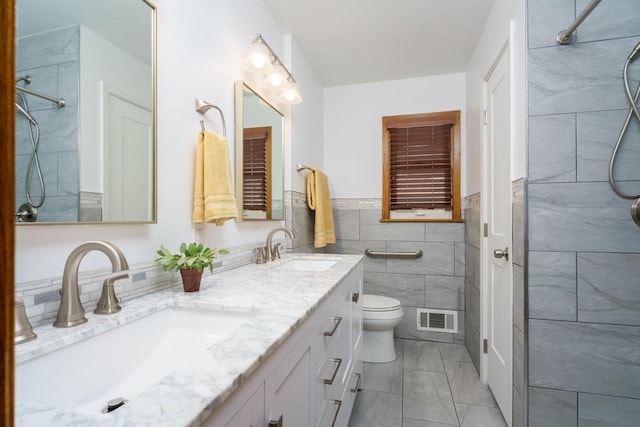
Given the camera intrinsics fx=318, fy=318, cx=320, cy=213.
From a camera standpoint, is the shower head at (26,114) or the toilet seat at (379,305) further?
the toilet seat at (379,305)

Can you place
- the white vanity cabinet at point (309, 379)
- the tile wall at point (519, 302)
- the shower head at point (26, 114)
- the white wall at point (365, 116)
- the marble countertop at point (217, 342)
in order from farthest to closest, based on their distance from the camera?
the white wall at point (365, 116) < the tile wall at point (519, 302) < the shower head at point (26, 114) < the white vanity cabinet at point (309, 379) < the marble countertop at point (217, 342)

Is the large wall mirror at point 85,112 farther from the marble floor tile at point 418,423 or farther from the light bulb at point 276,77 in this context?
the marble floor tile at point 418,423

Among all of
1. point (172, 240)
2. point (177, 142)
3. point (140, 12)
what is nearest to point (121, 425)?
point (172, 240)

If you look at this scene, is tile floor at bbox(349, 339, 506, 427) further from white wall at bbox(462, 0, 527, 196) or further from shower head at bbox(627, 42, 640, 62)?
shower head at bbox(627, 42, 640, 62)

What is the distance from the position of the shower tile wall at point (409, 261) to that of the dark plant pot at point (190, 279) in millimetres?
1552

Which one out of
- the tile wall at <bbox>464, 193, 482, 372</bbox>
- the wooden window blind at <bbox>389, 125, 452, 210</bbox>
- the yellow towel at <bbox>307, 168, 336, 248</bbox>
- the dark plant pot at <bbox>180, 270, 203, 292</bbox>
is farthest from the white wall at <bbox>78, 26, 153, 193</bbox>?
the wooden window blind at <bbox>389, 125, 452, 210</bbox>

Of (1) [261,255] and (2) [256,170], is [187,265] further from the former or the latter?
(2) [256,170]

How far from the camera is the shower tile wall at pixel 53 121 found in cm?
73

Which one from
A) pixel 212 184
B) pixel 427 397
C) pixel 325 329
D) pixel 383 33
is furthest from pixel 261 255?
pixel 383 33

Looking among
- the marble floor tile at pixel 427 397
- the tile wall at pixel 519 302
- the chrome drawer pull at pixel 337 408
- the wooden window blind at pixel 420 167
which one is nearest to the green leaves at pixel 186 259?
the chrome drawer pull at pixel 337 408

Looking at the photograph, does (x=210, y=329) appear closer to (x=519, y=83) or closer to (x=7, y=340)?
(x=7, y=340)

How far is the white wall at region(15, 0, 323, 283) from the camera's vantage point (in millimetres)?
797

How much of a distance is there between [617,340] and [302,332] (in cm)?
141

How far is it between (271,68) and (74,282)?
148 centimetres
